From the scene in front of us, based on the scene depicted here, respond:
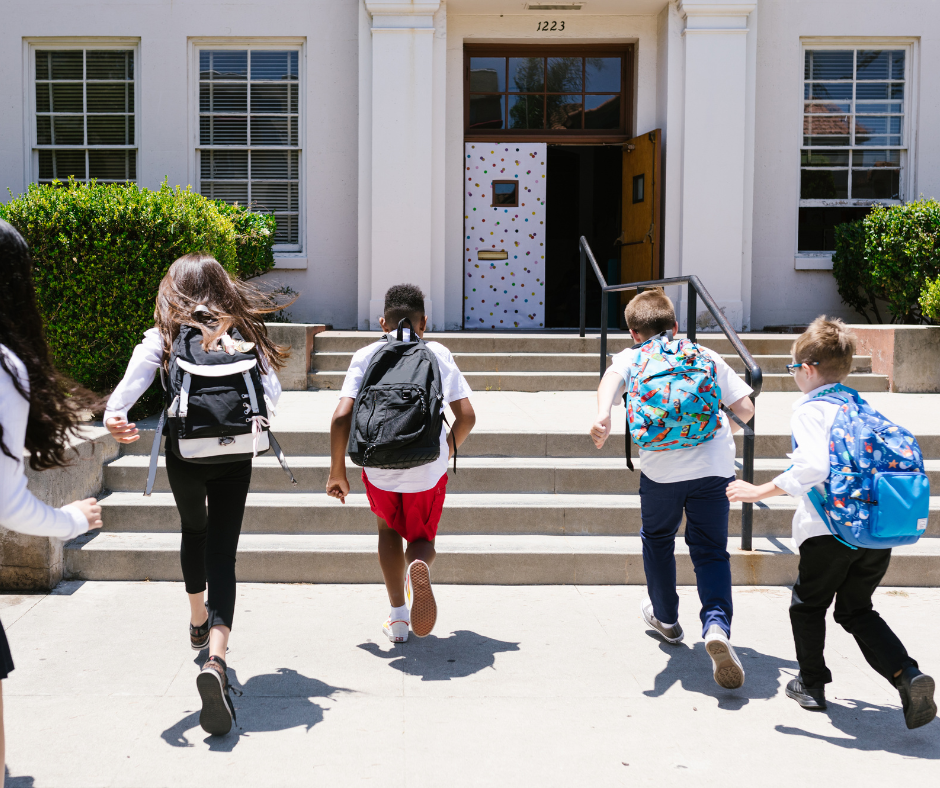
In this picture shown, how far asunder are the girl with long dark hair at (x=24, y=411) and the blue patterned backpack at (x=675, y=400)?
7.09 feet

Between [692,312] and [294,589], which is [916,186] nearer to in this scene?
[692,312]

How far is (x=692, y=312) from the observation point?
20.6ft

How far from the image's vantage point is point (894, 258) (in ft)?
32.0

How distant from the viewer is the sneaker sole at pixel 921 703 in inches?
128

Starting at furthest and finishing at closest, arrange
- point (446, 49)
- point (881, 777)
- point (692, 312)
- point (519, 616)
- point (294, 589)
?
point (446, 49), point (692, 312), point (294, 589), point (519, 616), point (881, 777)

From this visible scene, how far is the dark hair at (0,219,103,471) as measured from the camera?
2.38 metres

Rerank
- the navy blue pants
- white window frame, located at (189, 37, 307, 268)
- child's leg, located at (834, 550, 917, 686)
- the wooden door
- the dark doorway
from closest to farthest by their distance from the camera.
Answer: child's leg, located at (834, 550, 917, 686)
the navy blue pants
the wooden door
white window frame, located at (189, 37, 307, 268)
the dark doorway

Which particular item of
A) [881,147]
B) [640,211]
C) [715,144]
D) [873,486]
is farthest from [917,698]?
[881,147]

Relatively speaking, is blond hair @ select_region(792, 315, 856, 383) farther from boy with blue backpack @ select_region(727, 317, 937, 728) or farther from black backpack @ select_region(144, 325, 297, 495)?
black backpack @ select_region(144, 325, 297, 495)

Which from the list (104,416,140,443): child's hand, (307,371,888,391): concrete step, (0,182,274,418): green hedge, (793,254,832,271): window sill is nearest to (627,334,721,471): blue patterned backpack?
(104,416,140,443): child's hand

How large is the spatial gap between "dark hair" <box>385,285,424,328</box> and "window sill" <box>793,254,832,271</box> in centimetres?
846

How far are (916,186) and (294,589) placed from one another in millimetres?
9743

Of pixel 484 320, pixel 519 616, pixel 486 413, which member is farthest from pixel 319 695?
pixel 484 320

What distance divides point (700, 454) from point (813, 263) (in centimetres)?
830
